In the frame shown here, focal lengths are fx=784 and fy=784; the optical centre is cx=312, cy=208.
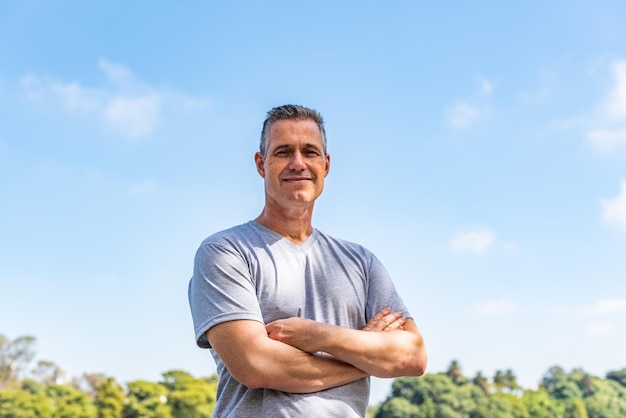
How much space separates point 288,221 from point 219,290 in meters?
0.56

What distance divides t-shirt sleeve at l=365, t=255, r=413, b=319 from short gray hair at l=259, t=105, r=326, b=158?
0.69 meters

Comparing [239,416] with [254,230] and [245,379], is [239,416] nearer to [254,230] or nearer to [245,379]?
[245,379]

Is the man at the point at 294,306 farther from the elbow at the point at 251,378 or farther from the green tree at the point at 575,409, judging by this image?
the green tree at the point at 575,409

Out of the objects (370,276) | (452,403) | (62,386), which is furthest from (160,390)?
(370,276)

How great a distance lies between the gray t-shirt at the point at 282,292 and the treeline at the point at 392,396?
65532mm

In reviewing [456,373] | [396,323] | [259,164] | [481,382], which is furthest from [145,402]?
[396,323]

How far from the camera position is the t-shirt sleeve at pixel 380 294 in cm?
380

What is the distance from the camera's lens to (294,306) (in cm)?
359

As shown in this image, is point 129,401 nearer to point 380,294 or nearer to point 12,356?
point 12,356

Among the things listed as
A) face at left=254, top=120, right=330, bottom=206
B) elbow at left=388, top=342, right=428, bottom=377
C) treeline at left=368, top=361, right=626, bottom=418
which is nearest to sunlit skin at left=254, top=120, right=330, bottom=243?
face at left=254, top=120, right=330, bottom=206

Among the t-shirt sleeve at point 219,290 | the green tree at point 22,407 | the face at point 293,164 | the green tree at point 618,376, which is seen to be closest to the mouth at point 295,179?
the face at point 293,164

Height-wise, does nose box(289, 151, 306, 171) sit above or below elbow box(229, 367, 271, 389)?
above

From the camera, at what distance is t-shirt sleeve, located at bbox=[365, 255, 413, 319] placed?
380 cm

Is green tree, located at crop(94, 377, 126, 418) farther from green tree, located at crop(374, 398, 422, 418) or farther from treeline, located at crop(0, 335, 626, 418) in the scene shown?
green tree, located at crop(374, 398, 422, 418)
